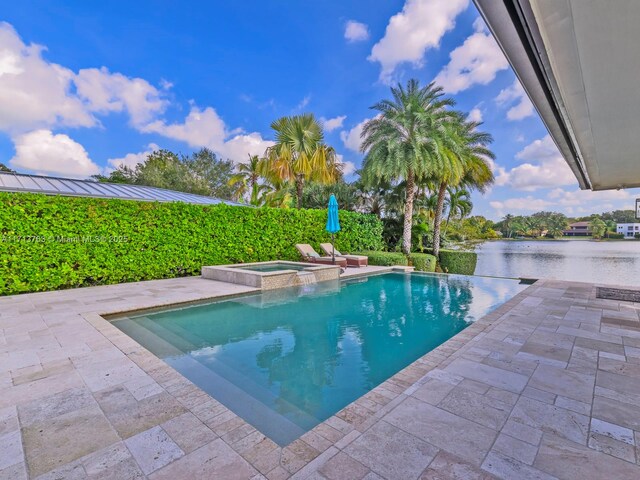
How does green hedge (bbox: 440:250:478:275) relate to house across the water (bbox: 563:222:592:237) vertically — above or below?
below

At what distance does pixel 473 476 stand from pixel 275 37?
769 inches

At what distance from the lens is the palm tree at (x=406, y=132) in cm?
1573

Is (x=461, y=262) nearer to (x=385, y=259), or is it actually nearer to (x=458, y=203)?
(x=385, y=259)

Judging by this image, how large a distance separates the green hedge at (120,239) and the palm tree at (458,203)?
48.8 feet

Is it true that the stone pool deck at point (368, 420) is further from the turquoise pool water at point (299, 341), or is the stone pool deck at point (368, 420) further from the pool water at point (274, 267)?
the pool water at point (274, 267)

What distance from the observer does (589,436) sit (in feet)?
8.12

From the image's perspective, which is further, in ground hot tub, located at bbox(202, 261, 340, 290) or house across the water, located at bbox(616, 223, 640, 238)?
house across the water, located at bbox(616, 223, 640, 238)

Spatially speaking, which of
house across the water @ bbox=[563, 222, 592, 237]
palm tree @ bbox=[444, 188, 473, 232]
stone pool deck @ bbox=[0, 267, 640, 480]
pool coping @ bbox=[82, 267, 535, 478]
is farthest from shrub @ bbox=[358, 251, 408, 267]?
house across the water @ bbox=[563, 222, 592, 237]

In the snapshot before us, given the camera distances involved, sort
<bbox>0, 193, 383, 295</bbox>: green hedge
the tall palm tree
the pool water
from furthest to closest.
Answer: the tall palm tree < the pool water < <bbox>0, 193, 383, 295</bbox>: green hedge

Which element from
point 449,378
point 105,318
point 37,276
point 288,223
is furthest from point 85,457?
point 288,223

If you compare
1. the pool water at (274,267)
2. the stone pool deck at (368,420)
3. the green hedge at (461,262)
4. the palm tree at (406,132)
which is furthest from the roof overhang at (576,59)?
the green hedge at (461,262)

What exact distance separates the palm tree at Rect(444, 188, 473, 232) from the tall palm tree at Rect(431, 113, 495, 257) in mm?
2834

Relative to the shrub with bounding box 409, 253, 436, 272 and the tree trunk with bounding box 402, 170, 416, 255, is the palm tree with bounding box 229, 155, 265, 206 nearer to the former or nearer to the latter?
the tree trunk with bounding box 402, 170, 416, 255

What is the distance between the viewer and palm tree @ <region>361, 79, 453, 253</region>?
51.6 ft
